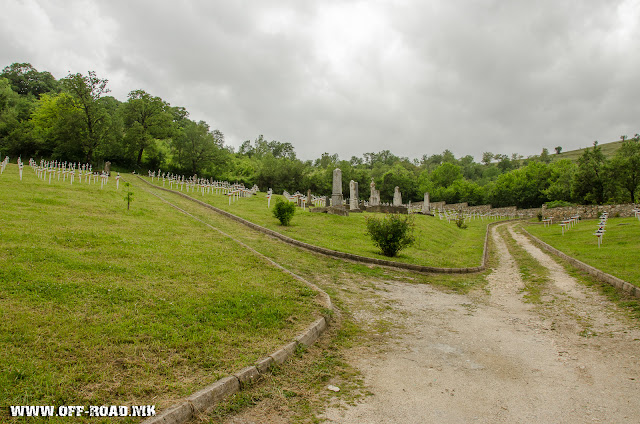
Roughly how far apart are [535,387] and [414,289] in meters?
5.85

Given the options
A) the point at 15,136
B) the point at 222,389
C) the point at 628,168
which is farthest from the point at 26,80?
the point at 628,168

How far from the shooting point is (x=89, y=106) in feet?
151

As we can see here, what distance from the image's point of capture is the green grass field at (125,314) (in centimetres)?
361

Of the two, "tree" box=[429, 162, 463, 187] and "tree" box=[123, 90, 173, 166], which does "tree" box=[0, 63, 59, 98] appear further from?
"tree" box=[429, 162, 463, 187]

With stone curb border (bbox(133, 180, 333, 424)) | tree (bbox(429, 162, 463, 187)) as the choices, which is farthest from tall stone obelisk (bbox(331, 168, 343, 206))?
tree (bbox(429, 162, 463, 187))

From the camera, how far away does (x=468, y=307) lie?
8617mm

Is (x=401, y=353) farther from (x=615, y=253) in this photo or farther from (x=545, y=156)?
(x=545, y=156)

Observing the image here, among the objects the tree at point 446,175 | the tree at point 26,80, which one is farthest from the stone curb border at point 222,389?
the tree at point 26,80

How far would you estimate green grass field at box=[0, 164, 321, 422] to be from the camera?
3613 millimetres

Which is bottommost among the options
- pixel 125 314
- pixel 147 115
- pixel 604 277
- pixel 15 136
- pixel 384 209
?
pixel 125 314

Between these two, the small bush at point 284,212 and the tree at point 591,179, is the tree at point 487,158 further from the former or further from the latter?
the small bush at point 284,212

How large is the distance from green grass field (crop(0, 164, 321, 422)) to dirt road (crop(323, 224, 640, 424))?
66.5 inches

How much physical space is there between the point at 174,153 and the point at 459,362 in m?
60.2

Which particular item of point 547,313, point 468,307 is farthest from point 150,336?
point 547,313
